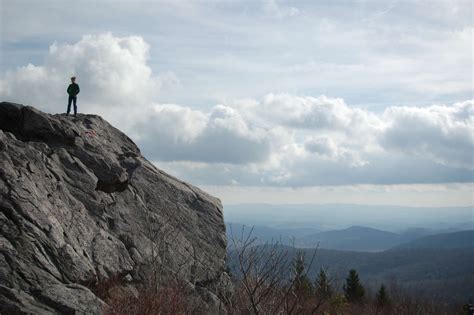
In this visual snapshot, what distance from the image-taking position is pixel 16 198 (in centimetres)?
1977

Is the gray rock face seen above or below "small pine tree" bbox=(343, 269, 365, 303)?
above

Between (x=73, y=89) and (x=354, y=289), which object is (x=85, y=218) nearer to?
(x=73, y=89)

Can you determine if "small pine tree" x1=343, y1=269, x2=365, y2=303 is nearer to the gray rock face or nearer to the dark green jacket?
the gray rock face

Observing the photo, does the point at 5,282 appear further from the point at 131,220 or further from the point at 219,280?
the point at 219,280

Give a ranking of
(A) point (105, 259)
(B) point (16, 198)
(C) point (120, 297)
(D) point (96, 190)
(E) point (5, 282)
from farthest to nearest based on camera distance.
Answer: (D) point (96, 190) < (A) point (105, 259) < (B) point (16, 198) < (C) point (120, 297) < (E) point (5, 282)

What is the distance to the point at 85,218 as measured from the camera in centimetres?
2289

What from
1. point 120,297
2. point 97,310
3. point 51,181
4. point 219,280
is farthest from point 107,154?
point 97,310

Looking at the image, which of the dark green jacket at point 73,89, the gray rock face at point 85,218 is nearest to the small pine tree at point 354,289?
the gray rock face at point 85,218

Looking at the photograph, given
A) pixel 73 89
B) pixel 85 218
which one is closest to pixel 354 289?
pixel 73 89

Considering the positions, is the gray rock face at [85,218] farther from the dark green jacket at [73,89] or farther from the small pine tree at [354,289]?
the small pine tree at [354,289]

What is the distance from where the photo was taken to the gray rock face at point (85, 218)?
1747 cm

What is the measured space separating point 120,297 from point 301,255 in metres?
7.27

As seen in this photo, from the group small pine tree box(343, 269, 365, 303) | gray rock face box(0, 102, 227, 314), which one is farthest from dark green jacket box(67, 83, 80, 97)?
small pine tree box(343, 269, 365, 303)

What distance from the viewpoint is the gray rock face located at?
1747 cm
